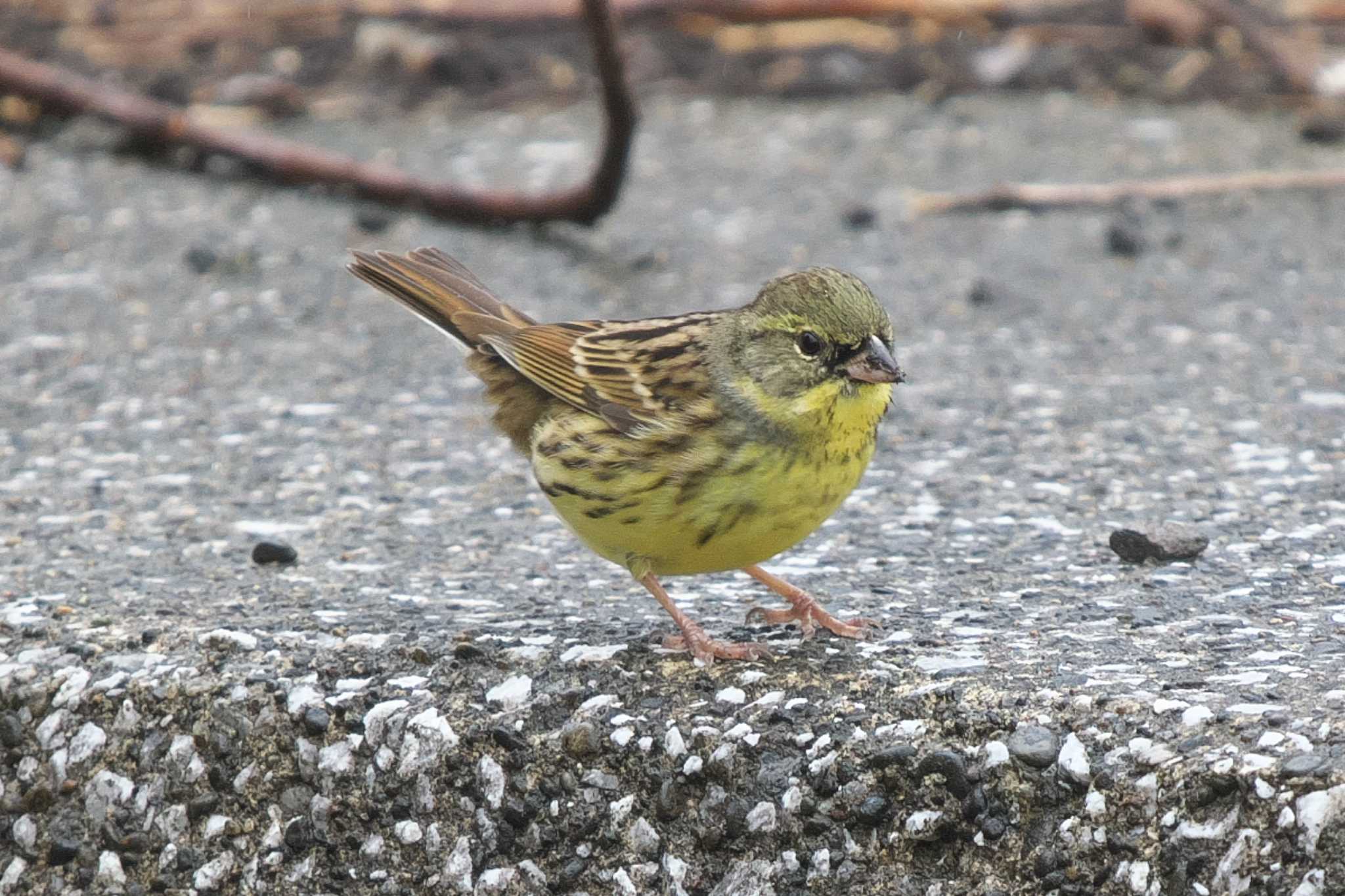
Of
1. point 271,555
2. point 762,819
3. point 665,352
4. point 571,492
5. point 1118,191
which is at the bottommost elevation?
point 271,555

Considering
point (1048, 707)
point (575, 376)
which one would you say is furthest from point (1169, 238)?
point (1048, 707)

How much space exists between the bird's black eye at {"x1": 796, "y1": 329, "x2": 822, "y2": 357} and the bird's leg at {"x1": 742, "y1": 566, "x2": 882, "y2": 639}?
50cm

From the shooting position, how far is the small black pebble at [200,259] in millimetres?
6766

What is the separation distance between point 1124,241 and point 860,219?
972 millimetres

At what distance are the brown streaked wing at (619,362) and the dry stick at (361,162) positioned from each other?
6.31 feet

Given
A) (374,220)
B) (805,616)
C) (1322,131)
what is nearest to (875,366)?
(805,616)

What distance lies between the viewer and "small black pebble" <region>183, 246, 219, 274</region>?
677 centimetres

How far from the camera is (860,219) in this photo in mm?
7043

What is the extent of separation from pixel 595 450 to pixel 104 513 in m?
1.46

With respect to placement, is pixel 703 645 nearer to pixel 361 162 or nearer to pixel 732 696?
pixel 732 696

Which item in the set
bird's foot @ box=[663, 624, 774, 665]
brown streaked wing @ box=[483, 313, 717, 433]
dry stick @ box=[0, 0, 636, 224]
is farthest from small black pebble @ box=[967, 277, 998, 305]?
bird's foot @ box=[663, 624, 774, 665]

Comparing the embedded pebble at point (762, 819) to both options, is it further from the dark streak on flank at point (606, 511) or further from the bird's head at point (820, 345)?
the bird's head at point (820, 345)

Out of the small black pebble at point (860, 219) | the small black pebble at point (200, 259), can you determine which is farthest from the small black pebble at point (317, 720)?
the small black pebble at point (860, 219)

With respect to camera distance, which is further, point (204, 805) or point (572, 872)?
point (204, 805)
